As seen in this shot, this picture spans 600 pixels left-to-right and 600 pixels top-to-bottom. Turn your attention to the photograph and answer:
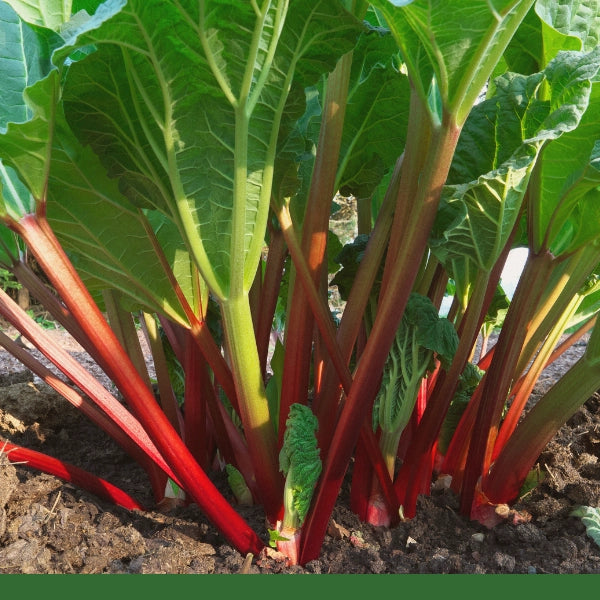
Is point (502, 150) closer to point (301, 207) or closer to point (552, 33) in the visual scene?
point (552, 33)

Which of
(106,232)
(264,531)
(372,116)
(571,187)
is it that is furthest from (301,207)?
(264,531)

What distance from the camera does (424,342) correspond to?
1482 mm

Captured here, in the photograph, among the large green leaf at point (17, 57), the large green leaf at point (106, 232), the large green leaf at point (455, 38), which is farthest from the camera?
the large green leaf at point (106, 232)

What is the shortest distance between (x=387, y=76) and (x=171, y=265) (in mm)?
656

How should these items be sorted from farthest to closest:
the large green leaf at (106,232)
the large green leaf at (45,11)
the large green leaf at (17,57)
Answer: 1. the large green leaf at (106,232)
2. the large green leaf at (45,11)
3. the large green leaf at (17,57)

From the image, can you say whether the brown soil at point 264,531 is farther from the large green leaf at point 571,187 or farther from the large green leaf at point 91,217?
the large green leaf at point 571,187

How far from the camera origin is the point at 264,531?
1.56m

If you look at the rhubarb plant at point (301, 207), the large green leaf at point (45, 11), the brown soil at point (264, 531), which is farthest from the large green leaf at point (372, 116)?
the brown soil at point (264, 531)

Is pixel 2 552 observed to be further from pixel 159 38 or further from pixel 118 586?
pixel 159 38

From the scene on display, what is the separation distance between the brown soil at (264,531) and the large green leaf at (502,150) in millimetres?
638

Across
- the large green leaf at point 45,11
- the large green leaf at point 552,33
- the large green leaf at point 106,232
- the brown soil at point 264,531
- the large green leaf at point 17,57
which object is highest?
the large green leaf at point 552,33

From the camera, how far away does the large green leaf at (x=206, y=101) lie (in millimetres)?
1112

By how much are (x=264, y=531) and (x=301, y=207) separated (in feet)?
2.46

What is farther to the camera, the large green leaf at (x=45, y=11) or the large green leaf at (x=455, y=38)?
the large green leaf at (x=45, y=11)
